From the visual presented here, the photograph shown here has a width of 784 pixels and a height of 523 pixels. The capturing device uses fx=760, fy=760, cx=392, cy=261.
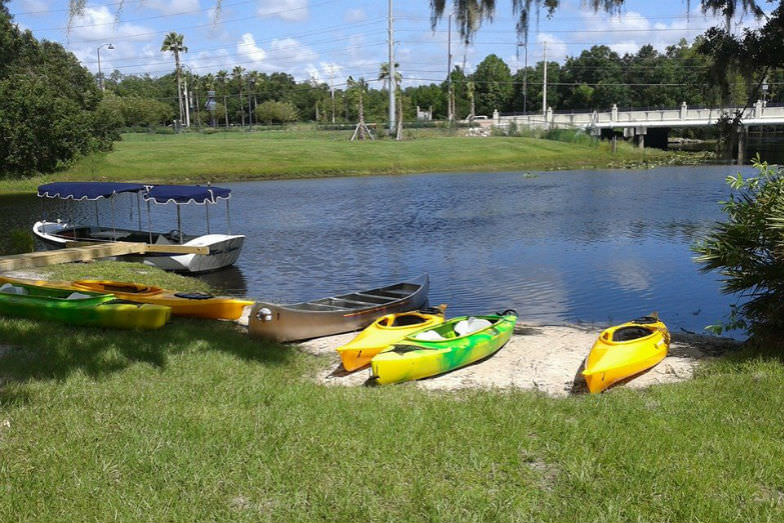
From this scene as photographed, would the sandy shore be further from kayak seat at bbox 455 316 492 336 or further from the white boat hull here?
the white boat hull

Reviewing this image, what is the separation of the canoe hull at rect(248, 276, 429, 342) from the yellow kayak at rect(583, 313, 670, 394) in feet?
17.1

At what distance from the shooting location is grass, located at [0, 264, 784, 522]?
6.03 meters

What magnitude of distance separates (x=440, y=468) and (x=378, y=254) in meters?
20.3

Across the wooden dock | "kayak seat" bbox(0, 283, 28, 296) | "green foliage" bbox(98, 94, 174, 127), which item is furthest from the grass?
"green foliage" bbox(98, 94, 174, 127)

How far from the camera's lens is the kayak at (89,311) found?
13.1 metres

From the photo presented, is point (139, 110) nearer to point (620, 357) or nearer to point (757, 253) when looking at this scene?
point (620, 357)

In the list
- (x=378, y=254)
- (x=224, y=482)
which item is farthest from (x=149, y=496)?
(x=378, y=254)

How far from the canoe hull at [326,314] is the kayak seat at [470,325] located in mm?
2564

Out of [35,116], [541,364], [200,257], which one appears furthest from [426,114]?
[541,364]

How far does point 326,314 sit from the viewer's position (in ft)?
48.5

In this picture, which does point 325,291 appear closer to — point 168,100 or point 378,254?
point 378,254

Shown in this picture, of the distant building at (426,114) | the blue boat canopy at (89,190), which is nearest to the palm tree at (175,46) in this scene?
the distant building at (426,114)

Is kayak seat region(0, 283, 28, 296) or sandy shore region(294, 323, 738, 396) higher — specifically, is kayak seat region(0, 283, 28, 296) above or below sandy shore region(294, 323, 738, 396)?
above

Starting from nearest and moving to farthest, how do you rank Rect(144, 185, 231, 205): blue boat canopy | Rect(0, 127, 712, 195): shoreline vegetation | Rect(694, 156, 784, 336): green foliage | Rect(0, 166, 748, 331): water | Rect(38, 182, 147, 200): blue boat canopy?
Rect(694, 156, 784, 336): green foliage < Rect(0, 166, 748, 331): water < Rect(144, 185, 231, 205): blue boat canopy < Rect(38, 182, 147, 200): blue boat canopy < Rect(0, 127, 712, 195): shoreline vegetation
